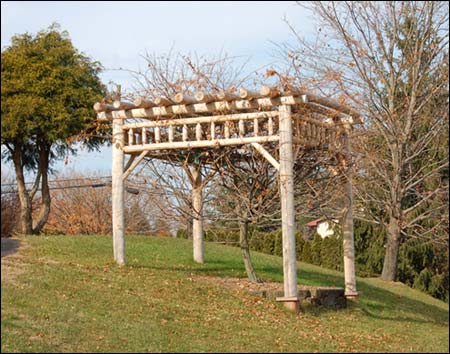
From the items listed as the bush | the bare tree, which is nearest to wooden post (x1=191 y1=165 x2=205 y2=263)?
the bare tree

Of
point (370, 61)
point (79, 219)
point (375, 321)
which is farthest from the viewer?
point (79, 219)

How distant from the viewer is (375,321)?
11.9 meters

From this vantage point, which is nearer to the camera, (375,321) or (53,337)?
(53,337)

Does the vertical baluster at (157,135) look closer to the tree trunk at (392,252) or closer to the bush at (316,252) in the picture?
the tree trunk at (392,252)

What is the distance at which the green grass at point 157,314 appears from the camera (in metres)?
8.20

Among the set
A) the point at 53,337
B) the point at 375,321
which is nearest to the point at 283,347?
the point at 53,337

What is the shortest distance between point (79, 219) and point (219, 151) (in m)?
15.8

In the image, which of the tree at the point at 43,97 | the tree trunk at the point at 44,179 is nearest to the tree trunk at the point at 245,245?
the tree at the point at 43,97

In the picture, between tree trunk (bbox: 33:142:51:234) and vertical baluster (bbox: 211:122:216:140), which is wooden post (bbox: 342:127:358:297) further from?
tree trunk (bbox: 33:142:51:234)

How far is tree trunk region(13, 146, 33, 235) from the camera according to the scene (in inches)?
690

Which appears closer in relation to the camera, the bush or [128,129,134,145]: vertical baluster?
[128,129,134,145]: vertical baluster

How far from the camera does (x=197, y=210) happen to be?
528 inches

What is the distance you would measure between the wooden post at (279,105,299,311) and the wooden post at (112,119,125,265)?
2.89 metres

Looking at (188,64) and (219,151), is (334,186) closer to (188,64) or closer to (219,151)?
(219,151)
